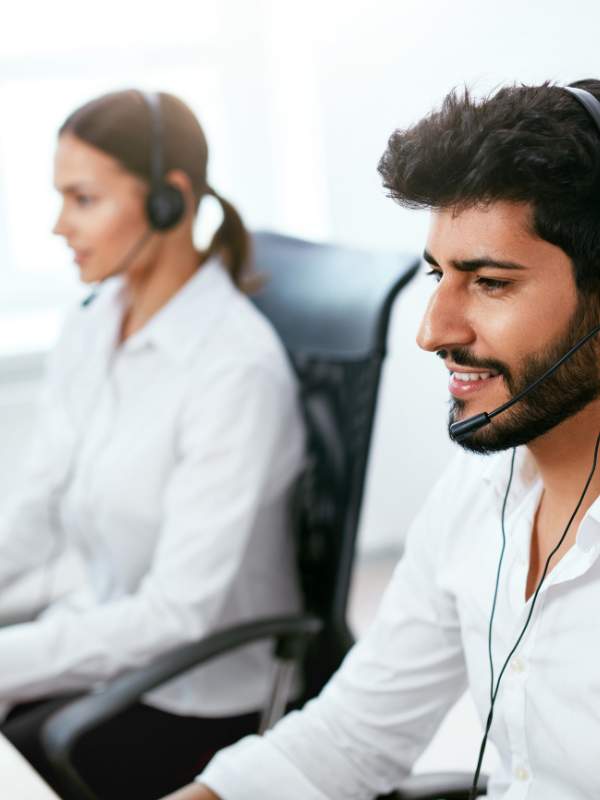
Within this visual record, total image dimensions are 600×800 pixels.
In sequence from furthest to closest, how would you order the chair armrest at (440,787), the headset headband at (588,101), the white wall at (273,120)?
the white wall at (273,120) < the chair armrest at (440,787) < the headset headband at (588,101)

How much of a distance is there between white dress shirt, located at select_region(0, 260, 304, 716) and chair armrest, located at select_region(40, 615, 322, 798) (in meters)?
0.08

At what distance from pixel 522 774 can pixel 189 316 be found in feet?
2.75

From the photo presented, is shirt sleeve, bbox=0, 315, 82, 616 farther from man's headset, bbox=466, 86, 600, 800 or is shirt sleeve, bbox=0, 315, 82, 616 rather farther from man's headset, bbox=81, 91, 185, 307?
man's headset, bbox=466, 86, 600, 800

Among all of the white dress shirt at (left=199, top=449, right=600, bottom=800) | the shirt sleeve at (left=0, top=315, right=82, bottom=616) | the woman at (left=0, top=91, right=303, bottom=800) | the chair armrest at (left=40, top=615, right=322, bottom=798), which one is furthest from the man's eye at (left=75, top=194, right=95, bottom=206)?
the white dress shirt at (left=199, top=449, right=600, bottom=800)

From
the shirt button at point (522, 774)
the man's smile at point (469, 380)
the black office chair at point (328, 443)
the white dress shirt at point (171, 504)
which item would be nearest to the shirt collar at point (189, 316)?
the white dress shirt at point (171, 504)

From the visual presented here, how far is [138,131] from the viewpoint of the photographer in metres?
1.55

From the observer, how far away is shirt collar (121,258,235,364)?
1.53 metres

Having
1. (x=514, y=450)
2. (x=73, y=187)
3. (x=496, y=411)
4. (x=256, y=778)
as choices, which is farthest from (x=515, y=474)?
(x=73, y=187)

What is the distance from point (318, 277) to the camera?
1541 millimetres

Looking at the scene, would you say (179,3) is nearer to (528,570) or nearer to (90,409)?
(90,409)

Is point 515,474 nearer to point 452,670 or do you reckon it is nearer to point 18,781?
point 452,670

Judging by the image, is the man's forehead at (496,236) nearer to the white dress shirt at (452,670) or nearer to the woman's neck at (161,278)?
the white dress shirt at (452,670)

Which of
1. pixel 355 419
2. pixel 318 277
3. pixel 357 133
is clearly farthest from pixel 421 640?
pixel 357 133

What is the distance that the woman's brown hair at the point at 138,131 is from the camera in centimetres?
155
